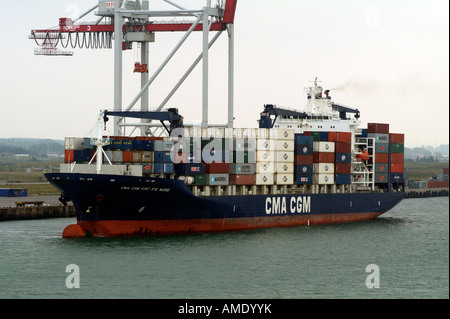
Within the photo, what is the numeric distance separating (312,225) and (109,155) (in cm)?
1953

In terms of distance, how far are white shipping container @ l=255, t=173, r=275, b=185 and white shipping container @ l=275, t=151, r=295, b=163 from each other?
1.61 metres

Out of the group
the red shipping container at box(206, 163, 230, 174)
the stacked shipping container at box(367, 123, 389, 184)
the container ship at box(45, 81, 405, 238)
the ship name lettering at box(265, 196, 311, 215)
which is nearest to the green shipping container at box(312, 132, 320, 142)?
the container ship at box(45, 81, 405, 238)

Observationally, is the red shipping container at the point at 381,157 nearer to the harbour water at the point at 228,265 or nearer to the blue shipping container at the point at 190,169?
the harbour water at the point at 228,265

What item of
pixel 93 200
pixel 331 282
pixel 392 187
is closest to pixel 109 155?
pixel 93 200

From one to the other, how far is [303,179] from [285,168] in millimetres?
2256

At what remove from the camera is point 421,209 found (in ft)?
304

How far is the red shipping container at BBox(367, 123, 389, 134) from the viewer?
7300 cm

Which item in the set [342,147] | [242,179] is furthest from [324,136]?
[242,179]

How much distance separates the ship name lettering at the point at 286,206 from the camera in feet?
198

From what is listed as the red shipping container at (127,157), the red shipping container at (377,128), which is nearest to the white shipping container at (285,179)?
the red shipping container at (127,157)

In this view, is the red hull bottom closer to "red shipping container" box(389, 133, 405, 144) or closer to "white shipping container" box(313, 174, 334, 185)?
"white shipping container" box(313, 174, 334, 185)

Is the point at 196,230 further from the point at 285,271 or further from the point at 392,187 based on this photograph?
the point at 392,187

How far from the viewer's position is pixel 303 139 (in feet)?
206

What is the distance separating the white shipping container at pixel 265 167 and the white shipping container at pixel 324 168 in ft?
18.5
